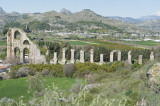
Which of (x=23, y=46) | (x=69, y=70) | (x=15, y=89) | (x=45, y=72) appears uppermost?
(x=23, y=46)

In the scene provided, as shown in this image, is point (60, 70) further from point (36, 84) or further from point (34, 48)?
point (36, 84)

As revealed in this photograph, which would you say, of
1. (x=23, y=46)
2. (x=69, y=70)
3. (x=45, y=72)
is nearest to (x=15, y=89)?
(x=45, y=72)

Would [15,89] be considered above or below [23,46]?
below

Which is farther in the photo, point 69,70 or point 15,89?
point 69,70

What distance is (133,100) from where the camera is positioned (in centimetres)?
1027

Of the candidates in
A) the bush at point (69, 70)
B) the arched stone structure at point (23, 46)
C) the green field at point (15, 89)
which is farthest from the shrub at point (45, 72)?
the arched stone structure at point (23, 46)

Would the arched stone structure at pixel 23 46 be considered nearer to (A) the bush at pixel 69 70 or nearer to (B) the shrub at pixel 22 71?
(B) the shrub at pixel 22 71

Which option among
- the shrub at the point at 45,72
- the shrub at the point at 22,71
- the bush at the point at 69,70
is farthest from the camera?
the shrub at the point at 22,71

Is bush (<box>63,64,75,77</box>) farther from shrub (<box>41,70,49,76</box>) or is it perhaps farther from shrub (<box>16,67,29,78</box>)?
shrub (<box>16,67,29,78</box>)

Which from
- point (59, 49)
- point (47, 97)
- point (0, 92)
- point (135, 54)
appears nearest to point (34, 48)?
point (0, 92)

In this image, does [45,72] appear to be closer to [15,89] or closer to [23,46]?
[15,89]

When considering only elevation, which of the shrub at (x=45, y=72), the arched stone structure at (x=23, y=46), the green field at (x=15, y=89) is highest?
the arched stone structure at (x=23, y=46)

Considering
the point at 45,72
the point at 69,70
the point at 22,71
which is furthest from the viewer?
the point at 22,71

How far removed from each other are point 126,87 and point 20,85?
1156cm
